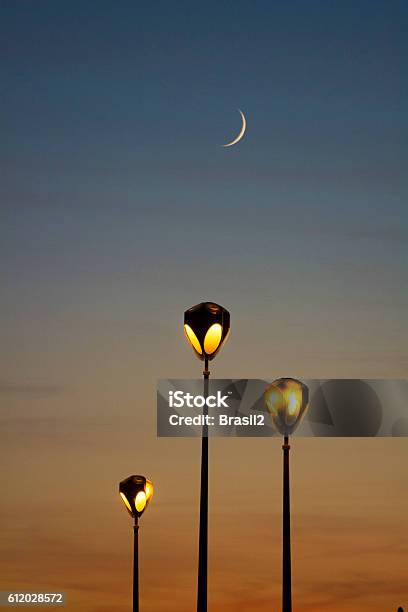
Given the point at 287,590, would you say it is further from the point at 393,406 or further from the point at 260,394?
the point at 393,406

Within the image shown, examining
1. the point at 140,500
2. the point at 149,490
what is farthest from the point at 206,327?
the point at 149,490

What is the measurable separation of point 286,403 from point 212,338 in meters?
2.55

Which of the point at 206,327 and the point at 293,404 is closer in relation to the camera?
the point at 206,327

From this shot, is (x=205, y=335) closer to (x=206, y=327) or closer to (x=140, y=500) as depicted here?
(x=206, y=327)

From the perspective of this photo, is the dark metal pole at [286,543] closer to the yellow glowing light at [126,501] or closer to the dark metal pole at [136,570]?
the yellow glowing light at [126,501]

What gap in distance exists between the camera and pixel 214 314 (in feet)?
72.8

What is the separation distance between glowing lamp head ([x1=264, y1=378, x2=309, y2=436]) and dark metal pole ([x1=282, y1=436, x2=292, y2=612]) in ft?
1.24

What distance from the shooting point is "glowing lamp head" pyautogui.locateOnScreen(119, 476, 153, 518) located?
34.0 metres

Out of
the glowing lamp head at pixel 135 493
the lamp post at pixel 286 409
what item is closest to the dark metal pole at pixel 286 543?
the lamp post at pixel 286 409

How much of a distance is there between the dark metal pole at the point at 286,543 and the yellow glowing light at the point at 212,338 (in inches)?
118

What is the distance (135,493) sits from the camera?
112 ft

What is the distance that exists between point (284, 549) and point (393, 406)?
35.7 ft

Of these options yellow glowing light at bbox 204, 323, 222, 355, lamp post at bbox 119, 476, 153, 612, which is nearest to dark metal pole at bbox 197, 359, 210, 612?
yellow glowing light at bbox 204, 323, 222, 355

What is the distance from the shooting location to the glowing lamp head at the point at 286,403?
2397 centimetres
